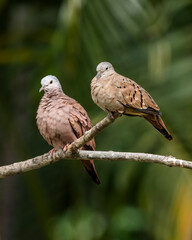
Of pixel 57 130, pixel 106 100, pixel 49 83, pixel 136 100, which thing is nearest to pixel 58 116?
pixel 57 130

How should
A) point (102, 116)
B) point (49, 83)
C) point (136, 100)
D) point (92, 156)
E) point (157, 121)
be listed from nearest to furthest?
point (136, 100) → point (157, 121) → point (92, 156) → point (49, 83) → point (102, 116)

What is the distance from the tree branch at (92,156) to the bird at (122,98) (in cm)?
7

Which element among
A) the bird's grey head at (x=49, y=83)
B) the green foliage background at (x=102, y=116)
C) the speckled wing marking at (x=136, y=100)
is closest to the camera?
the speckled wing marking at (x=136, y=100)

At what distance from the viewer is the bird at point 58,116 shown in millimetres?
3854

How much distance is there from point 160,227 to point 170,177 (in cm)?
58

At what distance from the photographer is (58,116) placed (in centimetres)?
387

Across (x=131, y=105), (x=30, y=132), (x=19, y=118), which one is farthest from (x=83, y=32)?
(x=19, y=118)

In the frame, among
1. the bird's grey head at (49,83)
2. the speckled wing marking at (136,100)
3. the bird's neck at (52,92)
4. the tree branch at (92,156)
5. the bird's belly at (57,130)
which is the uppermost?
the bird's grey head at (49,83)

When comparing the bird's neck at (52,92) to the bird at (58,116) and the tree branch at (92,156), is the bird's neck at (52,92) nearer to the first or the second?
the bird at (58,116)

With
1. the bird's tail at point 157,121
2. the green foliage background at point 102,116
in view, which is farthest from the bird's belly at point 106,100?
the green foliage background at point 102,116

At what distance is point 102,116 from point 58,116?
1.36 metres

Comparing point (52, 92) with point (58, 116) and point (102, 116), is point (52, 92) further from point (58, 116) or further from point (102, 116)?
point (102, 116)

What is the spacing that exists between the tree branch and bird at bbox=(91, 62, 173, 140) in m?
0.07

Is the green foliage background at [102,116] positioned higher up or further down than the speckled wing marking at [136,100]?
higher up
